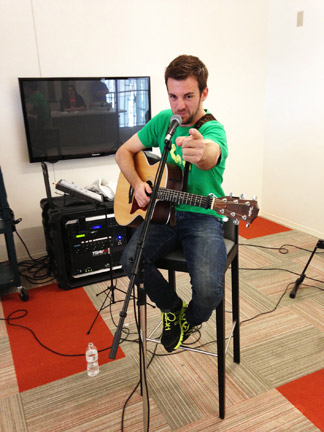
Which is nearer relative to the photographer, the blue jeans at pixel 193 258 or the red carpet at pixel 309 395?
the blue jeans at pixel 193 258

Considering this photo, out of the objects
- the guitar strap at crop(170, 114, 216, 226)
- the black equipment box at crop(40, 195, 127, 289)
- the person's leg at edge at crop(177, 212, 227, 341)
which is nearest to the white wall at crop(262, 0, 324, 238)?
the black equipment box at crop(40, 195, 127, 289)

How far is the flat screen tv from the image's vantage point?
2818mm

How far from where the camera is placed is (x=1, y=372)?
187cm

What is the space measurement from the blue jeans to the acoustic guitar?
0.27ft

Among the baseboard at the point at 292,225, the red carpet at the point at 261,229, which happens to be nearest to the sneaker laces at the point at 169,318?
the red carpet at the point at 261,229

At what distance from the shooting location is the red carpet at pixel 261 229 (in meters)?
3.61

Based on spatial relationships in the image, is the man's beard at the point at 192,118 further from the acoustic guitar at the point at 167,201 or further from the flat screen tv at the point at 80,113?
the flat screen tv at the point at 80,113

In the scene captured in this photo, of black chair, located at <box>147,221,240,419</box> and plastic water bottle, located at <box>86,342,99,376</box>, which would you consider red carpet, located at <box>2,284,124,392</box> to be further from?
black chair, located at <box>147,221,240,419</box>

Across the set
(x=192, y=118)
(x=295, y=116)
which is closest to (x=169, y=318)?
(x=192, y=118)

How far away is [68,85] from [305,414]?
2.66m

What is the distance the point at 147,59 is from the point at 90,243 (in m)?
1.73

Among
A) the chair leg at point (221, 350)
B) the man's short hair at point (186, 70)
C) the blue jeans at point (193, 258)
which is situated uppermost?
the man's short hair at point (186, 70)

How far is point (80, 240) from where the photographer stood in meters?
2.65

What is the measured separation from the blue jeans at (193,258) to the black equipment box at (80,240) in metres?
1.01
